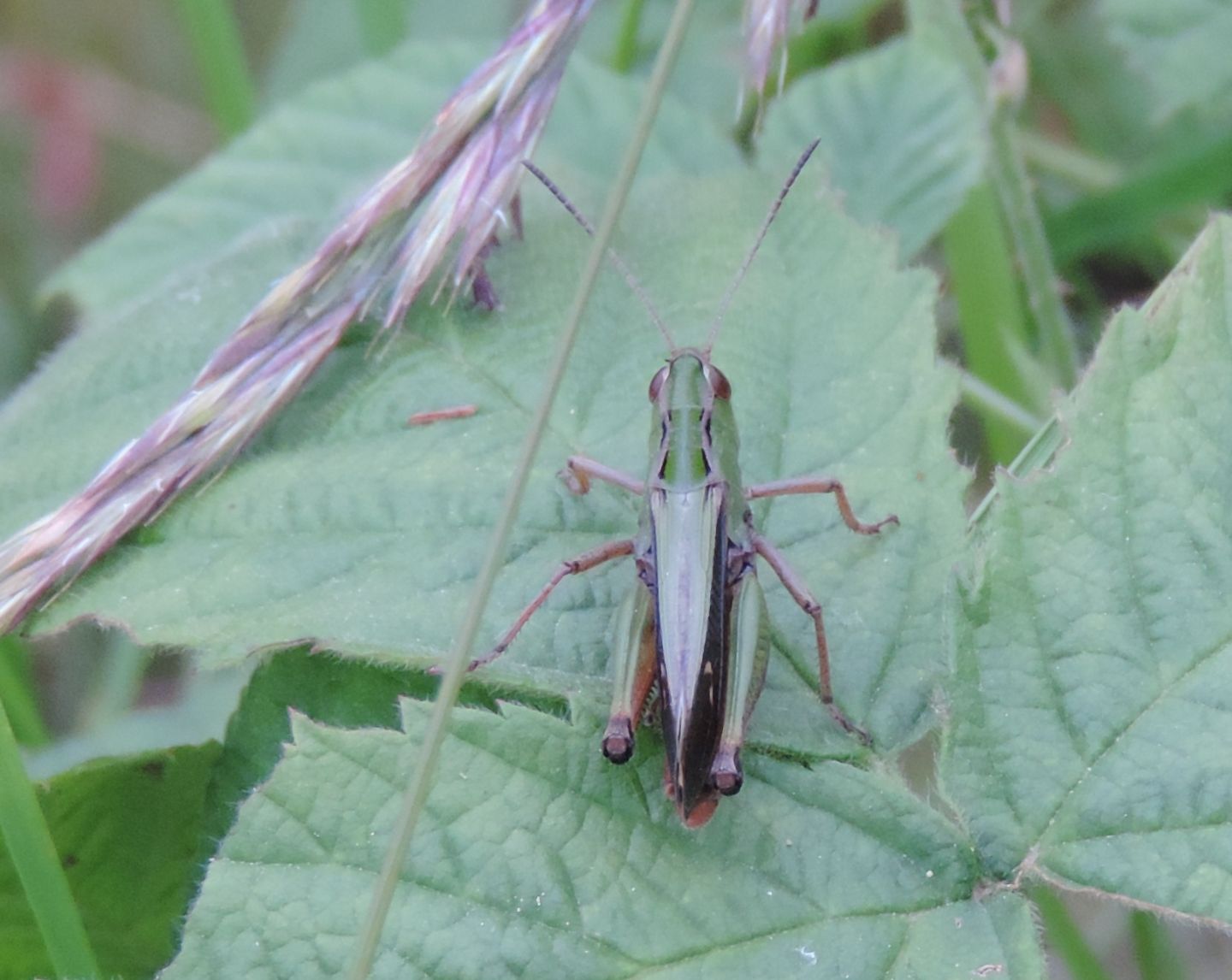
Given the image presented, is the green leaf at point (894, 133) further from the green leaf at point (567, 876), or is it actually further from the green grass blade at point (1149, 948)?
the green leaf at point (567, 876)

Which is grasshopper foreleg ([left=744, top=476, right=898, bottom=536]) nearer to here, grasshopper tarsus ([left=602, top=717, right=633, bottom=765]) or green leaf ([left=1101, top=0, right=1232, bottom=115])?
grasshopper tarsus ([left=602, top=717, right=633, bottom=765])

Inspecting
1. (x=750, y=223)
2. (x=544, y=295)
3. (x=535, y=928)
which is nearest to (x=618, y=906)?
(x=535, y=928)

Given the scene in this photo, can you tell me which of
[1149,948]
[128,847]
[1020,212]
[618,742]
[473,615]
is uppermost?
[473,615]

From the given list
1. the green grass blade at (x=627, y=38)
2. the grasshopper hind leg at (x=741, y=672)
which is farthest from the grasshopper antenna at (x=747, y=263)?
the green grass blade at (x=627, y=38)

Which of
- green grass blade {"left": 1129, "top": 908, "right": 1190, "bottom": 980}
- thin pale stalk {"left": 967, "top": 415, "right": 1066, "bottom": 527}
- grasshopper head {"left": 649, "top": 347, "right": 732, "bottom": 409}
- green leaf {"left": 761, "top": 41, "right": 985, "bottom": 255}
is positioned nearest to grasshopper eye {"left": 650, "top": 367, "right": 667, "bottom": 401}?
grasshopper head {"left": 649, "top": 347, "right": 732, "bottom": 409}

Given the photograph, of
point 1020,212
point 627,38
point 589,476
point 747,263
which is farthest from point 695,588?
point 627,38

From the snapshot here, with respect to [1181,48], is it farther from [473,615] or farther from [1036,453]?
[473,615]
